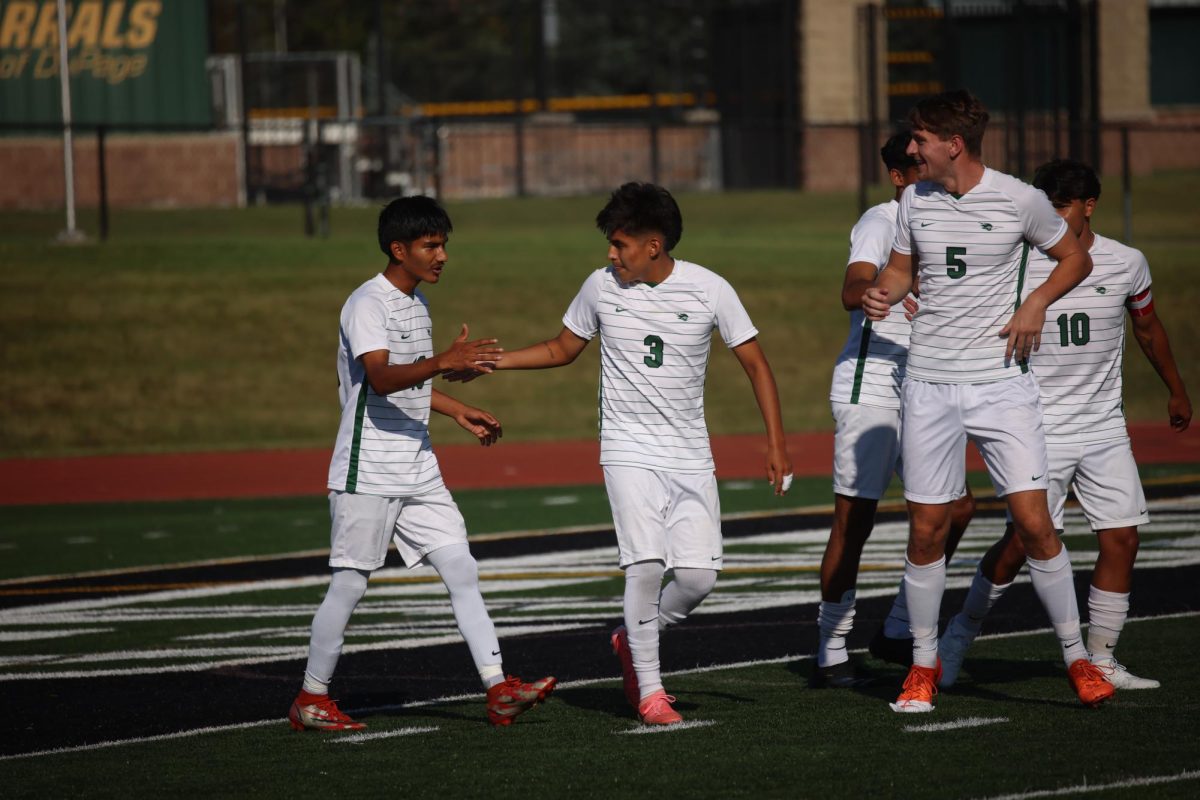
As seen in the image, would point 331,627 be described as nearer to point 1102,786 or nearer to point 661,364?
point 661,364

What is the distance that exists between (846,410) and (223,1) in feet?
207

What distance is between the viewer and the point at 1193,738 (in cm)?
633

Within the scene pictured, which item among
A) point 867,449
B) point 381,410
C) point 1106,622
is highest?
point 381,410

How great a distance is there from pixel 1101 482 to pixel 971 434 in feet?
2.71

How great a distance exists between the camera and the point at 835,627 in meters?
7.51

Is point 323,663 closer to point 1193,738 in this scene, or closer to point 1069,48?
point 1193,738

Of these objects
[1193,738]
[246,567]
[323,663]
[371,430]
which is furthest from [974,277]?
[246,567]

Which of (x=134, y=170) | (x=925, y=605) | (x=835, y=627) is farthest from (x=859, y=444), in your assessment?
(x=134, y=170)

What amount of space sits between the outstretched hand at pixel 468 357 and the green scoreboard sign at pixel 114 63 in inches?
1181

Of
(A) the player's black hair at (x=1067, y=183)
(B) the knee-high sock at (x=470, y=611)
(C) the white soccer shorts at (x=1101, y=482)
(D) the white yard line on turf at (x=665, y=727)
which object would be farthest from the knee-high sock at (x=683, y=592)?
(A) the player's black hair at (x=1067, y=183)

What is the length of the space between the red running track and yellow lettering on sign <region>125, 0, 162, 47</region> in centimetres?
1844

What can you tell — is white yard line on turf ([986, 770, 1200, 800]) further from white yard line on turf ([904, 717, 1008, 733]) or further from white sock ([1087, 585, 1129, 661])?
white sock ([1087, 585, 1129, 661])

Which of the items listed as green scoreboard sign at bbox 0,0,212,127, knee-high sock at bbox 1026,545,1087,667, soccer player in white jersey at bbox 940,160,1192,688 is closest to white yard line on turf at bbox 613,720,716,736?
soccer player in white jersey at bbox 940,160,1192,688

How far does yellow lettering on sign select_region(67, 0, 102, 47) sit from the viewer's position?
3528 cm
